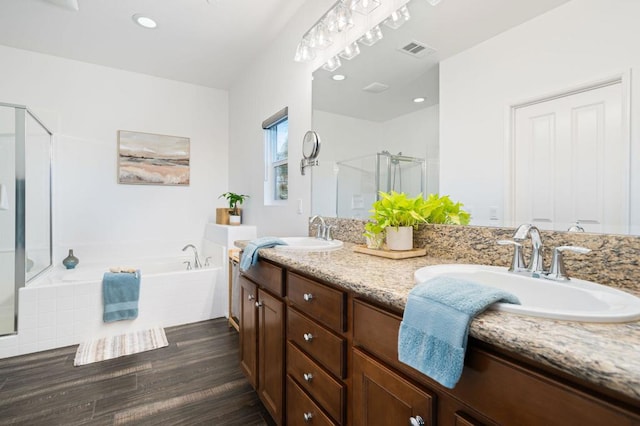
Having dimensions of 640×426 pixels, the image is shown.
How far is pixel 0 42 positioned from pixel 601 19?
14.0ft

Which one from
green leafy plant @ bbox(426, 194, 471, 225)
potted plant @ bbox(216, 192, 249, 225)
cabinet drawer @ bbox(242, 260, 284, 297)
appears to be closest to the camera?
green leafy plant @ bbox(426, 194, 471, 225)

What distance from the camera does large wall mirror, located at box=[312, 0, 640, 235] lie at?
0.85 metres

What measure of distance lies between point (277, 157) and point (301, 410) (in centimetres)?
212

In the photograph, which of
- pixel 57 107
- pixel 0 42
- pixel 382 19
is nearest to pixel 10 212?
pixel 57 107

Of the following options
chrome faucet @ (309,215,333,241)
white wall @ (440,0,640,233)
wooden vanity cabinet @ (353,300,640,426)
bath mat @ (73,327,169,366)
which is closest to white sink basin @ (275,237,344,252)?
chrome faucet @ (309,215,333,241)

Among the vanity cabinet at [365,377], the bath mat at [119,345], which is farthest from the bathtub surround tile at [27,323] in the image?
the vanity cabinet at [365,377]

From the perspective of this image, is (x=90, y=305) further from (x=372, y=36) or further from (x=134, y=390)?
(x=372, y=36)

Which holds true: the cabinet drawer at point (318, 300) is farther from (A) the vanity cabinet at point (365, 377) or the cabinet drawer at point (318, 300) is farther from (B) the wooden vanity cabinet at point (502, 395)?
(B) the wooden vanity cabinet at point (502, 395)

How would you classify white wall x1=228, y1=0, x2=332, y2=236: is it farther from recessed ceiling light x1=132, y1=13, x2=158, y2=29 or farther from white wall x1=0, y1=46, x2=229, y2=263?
recessed ceiling light x1=132, y1=13, x2=158, y2=29

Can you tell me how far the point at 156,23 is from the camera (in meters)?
2.54

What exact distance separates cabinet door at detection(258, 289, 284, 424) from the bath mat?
50.9 inches

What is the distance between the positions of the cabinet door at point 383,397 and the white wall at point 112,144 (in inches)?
132

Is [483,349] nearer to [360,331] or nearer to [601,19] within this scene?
[360,331]

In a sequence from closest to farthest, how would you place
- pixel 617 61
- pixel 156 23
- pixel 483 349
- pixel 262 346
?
pixel 483 349 → pixel 617 61 → pixel 262 346 → pixel 156 23
